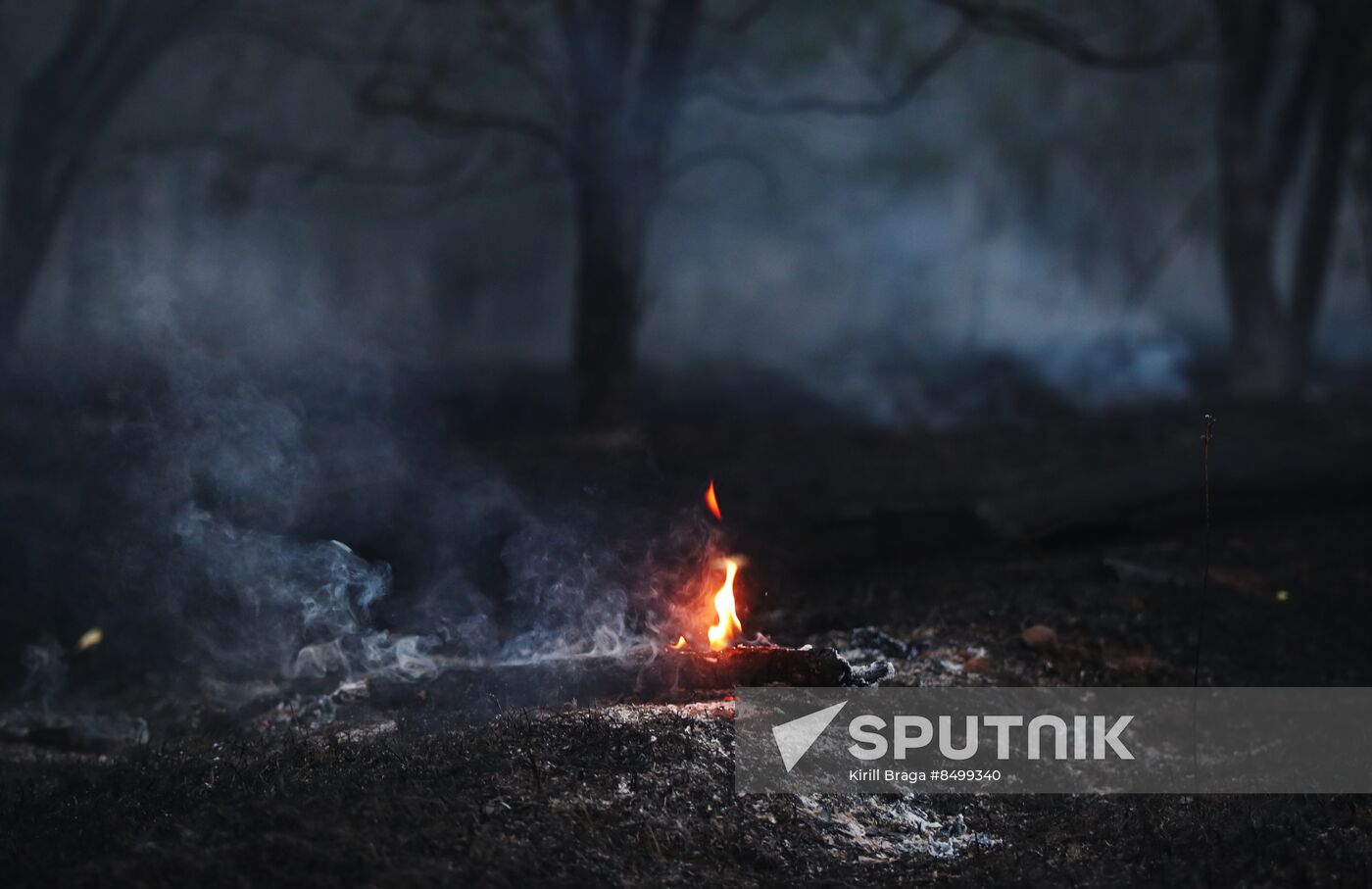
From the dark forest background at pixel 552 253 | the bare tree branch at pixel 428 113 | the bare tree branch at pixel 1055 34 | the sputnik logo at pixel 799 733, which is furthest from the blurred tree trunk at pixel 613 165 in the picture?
the sputnik logo at pixel 799 733

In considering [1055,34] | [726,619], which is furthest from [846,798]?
[1055,34]

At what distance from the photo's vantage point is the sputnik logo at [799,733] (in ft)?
12.8

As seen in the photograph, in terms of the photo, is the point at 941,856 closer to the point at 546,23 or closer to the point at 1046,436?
the point at 1046,436

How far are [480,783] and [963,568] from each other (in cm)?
381

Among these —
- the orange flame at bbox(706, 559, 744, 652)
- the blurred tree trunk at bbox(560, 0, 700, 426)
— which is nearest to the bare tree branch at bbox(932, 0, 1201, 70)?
the blurred tree trunk at bbox(560, 0, 700, 426)

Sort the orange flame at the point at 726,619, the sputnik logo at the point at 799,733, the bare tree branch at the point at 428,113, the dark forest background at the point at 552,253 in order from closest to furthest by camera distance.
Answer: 1. the sputnik logo at the point at 799,733
2. the orange flame at the point at 726,619
3. the dark forest background at the point at 552,253
4. the bare tree branch at the point at 428,113

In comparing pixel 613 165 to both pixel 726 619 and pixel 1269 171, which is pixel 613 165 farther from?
pixel 1269 171

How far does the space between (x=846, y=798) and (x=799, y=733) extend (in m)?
0.31

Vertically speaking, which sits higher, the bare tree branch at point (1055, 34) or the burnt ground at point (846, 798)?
the bare tree branch at point (1055, 34)

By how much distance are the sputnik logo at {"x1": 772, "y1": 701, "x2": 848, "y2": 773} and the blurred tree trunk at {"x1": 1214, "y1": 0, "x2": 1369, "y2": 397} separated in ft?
33.5

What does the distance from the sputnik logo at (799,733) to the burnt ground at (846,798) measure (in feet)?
0.67

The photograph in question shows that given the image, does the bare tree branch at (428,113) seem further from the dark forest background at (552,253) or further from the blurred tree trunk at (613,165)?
the blurred tree trunk at (613,165)

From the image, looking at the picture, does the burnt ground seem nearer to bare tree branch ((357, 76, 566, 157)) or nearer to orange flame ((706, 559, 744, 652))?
orange flame ((706, 559, 744, 652))

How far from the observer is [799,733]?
4035 millimetres
